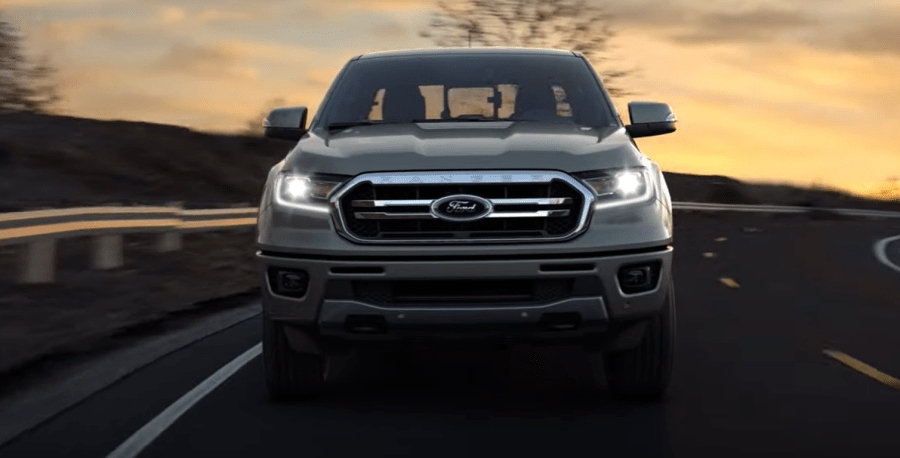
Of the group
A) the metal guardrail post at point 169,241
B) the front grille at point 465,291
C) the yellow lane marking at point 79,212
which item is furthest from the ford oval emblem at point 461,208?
the metal guardrail post at point 169,241

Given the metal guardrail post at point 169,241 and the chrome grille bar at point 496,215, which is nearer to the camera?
the chrome grille bar at point 496,215

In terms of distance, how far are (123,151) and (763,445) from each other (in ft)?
158

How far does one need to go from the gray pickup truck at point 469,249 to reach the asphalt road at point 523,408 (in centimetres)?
39

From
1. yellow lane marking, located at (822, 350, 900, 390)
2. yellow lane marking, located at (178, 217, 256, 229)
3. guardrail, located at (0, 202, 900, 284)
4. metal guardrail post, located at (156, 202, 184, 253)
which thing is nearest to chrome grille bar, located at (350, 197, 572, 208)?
yellow lane marking, located at (822, 350, 900, 390)

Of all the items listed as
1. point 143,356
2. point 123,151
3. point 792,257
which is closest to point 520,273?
point 143,356

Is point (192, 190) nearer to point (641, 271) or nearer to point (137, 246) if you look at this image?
point (137, 246)

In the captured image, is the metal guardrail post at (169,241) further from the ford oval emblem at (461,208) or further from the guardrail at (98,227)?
the ford oval emblem at (461,208)

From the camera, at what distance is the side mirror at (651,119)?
7.93 meters

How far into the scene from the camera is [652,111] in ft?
26.1

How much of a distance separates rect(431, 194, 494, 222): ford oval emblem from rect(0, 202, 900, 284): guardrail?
6.84m

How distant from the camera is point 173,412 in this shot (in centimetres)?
683

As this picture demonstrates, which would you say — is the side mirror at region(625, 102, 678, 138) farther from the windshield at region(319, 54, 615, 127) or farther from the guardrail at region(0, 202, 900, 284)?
the guardrail at region(0, 202, 900, 284)

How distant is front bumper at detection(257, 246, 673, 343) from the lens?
247 inches

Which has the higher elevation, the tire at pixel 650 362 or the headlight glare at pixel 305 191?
the headlight glare at pixel 305 191
